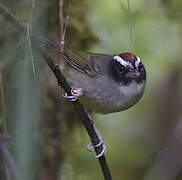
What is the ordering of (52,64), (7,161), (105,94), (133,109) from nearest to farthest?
(52,64) → (7,161) → (105,94) → (133,109)

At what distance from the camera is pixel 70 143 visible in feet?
11.7

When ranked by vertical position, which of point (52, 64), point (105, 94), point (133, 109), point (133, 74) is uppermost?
point (52, 64)

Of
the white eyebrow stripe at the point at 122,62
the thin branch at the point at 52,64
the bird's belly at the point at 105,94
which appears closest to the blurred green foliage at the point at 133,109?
the white eyebrow stripe at the point at 122,62

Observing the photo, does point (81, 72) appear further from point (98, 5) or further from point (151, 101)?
point (151, 101)

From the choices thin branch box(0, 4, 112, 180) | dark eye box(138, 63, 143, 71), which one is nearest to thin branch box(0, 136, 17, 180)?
thin branch box(0, 4, 112, 180)

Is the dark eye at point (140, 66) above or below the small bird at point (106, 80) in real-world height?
above

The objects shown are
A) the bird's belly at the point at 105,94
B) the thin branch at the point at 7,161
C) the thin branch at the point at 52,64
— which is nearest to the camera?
Result: the thin branch at the point at 52,64

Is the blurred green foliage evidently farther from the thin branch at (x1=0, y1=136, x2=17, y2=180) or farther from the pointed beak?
the thin branch at (x1=0, y1=136, x2=17, y2=180)

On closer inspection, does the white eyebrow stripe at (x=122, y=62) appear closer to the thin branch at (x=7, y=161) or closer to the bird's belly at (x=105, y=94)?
the bird's belly at (x=105, y=94)

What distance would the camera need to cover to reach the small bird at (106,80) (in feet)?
9.23

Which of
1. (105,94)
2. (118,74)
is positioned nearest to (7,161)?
(105,94)

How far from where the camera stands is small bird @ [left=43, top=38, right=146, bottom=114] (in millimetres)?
2814

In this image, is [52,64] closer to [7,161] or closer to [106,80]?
[7,161]

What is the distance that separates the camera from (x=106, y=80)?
115 inches
